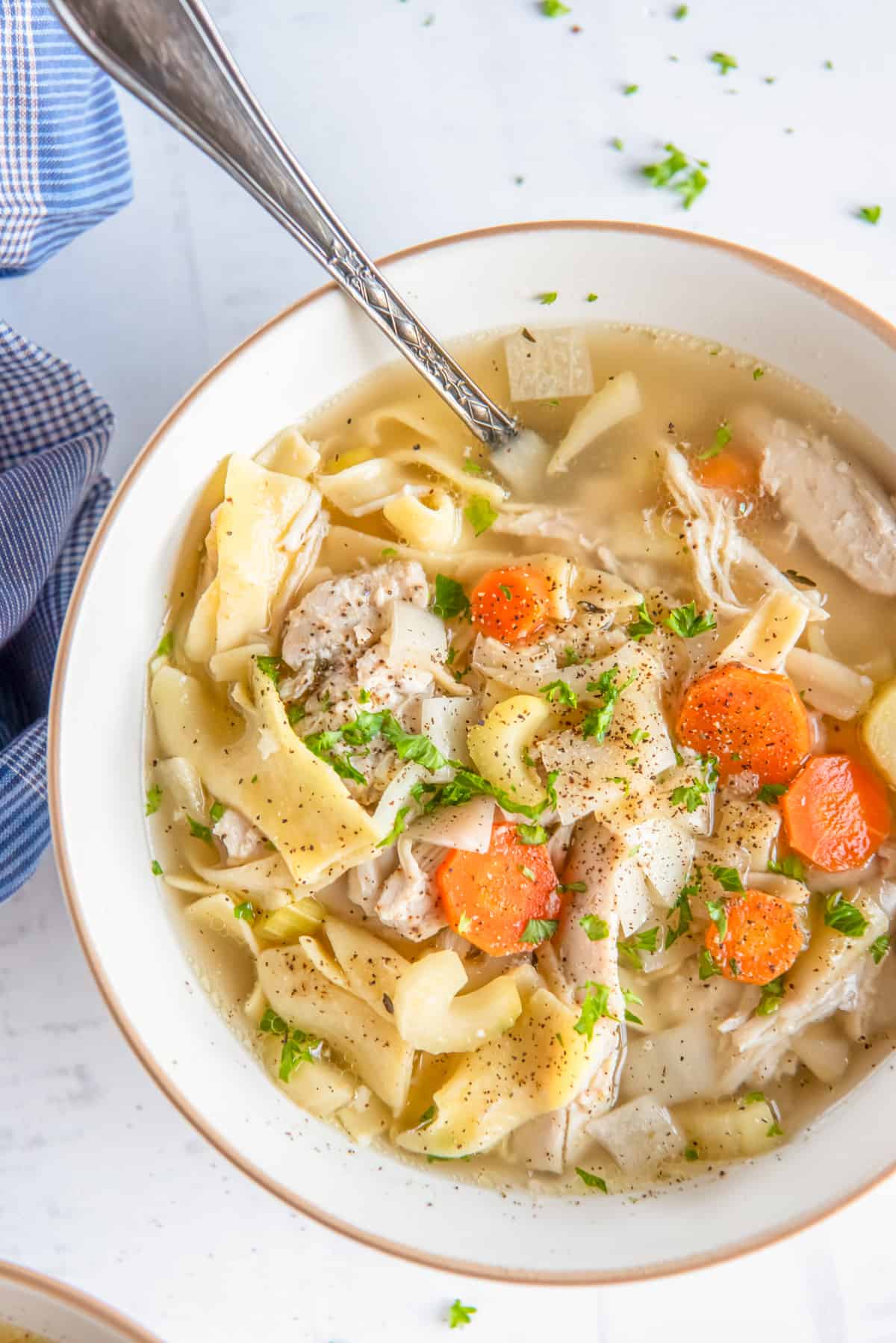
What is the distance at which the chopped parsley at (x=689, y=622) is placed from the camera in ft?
9.25

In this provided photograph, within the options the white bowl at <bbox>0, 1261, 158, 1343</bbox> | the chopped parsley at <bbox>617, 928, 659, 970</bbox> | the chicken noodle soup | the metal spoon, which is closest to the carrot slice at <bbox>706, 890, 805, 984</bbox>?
the chicken noodle soup

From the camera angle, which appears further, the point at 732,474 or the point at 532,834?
the point at 732,474

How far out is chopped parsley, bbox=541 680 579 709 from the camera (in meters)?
2.76

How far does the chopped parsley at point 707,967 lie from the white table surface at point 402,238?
0.92 m

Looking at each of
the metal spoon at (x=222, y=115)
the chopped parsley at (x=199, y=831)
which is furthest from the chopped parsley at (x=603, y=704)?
the chopped parsley at (x=199, y=831)

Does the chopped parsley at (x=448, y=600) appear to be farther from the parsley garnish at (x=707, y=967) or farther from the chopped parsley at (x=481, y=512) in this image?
the parsley garnish at (x=707, y=967)

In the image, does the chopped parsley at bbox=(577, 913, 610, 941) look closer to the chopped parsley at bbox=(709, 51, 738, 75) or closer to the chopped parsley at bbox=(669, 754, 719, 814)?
the chopped parsley at bbox=(669, 754, 719, 814)

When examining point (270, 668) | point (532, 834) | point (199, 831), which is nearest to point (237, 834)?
point (199, 831)

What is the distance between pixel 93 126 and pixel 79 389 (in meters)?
0.71

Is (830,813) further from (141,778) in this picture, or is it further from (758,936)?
(141,778)

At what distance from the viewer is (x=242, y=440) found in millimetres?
2809

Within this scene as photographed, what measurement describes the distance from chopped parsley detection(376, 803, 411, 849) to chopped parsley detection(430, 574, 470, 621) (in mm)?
524

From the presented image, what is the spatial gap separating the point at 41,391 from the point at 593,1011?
212cm

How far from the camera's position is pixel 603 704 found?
8.89ft
